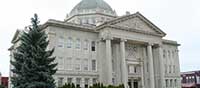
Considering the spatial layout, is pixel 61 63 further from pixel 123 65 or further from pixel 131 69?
pixel 131 69

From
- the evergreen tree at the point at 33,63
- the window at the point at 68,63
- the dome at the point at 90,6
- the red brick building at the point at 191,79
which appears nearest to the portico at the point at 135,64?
the window at the point at 68,63

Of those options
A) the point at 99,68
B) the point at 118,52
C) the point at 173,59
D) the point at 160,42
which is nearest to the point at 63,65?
the point at 99,68

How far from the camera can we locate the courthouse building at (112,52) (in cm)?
3512

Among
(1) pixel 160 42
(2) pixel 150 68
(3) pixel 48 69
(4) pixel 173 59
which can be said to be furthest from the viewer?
(4) pixel 173 59

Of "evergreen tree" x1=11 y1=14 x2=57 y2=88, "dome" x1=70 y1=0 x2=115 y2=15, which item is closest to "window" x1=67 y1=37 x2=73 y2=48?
"evergreen tree" x1=11 y1=14 x2=57 y2=88

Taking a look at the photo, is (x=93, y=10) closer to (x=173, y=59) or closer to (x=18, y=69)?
(x=173, y=59)

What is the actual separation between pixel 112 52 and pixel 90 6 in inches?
528

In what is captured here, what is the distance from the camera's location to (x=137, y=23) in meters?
41.1

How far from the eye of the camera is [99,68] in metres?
37.8

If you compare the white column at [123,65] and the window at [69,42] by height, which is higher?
the window at [69,42]

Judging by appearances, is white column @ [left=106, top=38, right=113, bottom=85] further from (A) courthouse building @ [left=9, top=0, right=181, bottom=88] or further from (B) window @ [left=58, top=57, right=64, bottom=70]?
(B) window @ [left=58, top=57, right=64, bottom=70]

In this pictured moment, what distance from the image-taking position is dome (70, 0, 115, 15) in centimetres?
4934

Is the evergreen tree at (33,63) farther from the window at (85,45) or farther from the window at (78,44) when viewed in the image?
the window at (85,45)

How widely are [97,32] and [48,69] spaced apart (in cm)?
1712
